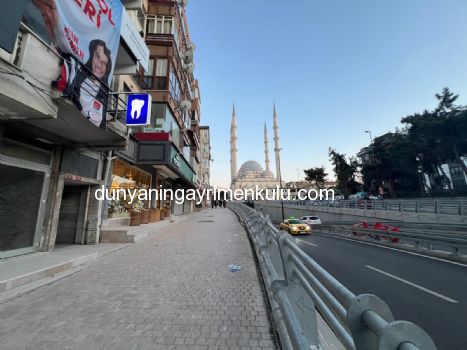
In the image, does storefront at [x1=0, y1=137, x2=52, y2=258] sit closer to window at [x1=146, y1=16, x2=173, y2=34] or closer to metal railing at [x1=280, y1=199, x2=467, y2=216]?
window at [x1=146, y1=16, x2=173, y2=34]

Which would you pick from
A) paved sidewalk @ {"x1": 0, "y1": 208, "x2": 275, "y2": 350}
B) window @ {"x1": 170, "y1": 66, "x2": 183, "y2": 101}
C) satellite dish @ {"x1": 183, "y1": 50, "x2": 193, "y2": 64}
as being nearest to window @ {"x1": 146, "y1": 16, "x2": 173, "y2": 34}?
window @ {"x1": 170, "y1": 66, "x2": 183, "y2": 101}

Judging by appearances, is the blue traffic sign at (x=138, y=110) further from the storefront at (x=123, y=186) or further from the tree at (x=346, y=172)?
the tree at (x=346, y=172)

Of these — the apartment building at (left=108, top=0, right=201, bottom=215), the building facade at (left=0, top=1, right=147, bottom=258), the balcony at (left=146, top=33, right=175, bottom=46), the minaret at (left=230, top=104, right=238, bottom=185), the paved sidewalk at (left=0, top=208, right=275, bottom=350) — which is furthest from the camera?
the minaret at (left=230, top=104, right=238, bottom=185)

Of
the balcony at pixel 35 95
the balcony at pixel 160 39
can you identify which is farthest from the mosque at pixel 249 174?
the balcony at pixel 35 95

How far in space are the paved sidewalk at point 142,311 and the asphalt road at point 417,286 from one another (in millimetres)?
3376

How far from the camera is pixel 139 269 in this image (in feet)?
22.0

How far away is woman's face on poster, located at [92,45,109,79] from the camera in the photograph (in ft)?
25.2

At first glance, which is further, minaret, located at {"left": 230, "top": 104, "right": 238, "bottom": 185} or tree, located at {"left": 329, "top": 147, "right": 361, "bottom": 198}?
minaret, located at {"left": 230, "top": 104, "right": 238, "bottom": 185}

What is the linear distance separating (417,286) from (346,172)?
71551 millimetres

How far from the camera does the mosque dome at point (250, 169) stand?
15454 cm

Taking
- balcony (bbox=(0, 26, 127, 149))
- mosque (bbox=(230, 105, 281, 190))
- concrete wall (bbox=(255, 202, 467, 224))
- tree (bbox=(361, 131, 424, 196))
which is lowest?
concrete wall (bbox=(255, 202, 467, 224))

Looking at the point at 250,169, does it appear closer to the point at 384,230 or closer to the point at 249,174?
the point at 249,174

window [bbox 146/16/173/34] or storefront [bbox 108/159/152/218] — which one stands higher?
window [bbox 146/16/173/34]


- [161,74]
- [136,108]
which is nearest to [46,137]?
[136,108]
